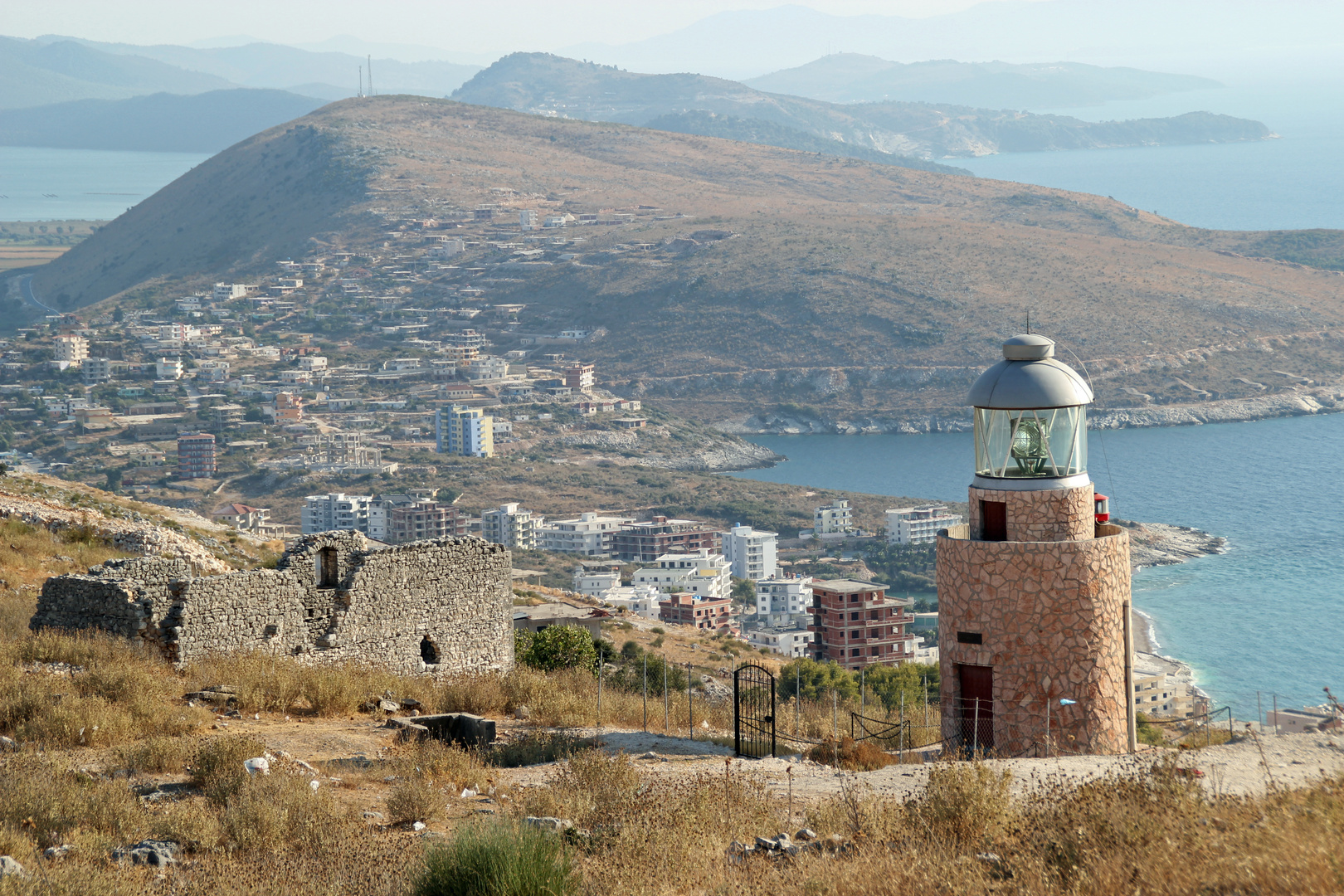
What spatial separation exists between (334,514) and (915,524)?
3821cm

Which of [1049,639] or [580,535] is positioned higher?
[1049,639]

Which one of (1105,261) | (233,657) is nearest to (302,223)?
(1105,261)

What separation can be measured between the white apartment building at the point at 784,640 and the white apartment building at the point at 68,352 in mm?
94308

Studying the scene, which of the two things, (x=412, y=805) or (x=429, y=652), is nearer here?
(x=412, y=805)

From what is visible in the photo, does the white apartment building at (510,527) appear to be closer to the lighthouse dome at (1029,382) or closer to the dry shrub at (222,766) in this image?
the lighthouse dome at (1029,382)

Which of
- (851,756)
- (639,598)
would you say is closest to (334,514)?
(639,598)

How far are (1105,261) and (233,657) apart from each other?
480 feet

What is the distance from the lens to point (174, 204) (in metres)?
197

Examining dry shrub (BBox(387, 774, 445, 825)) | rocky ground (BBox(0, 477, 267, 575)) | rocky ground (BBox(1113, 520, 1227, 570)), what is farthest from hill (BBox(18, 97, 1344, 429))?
dry shrub (BBox(387, 774, 445, 825))

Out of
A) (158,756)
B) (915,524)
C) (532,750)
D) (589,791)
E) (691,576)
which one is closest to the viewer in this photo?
(589,791)

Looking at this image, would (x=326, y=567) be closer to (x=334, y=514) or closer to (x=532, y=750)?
(x=532, y=750)

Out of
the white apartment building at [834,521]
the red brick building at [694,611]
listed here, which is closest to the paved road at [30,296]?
the white apartment building at [834,521]

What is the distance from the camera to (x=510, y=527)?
85.9m

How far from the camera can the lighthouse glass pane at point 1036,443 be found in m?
8.97
